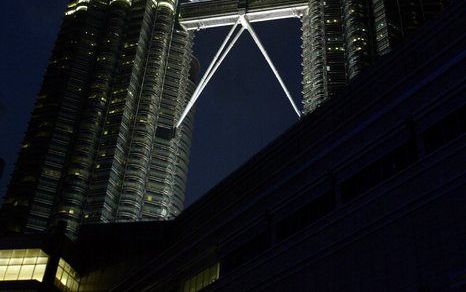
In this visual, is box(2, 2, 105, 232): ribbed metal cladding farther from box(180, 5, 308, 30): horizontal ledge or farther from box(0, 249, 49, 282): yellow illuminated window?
box(0, 249, 49, 282): yellow illuminated window

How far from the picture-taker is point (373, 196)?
32875mm

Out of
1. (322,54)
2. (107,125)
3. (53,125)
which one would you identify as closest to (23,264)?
(53,125)

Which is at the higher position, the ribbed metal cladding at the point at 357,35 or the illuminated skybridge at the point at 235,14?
the illuminated skybridge at the point at 235,14

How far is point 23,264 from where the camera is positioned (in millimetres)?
64500

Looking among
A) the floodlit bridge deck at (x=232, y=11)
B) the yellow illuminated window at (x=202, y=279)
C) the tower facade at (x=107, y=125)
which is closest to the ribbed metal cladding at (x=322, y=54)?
the floodlit bridge deck at (x=232, y=11)

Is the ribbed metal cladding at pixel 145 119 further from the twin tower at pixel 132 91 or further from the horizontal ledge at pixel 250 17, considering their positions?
the horizontal ledge at pixel 250 17

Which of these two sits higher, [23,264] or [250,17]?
[250,17]

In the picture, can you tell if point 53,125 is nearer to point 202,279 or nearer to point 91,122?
point 91,122

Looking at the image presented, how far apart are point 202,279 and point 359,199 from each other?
1815cm

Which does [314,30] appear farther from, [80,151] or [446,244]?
[446,244]

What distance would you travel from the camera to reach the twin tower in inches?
4779

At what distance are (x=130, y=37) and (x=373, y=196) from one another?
12553cm

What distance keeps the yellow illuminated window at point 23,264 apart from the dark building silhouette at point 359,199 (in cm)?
1671

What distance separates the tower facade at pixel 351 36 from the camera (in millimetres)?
118312
